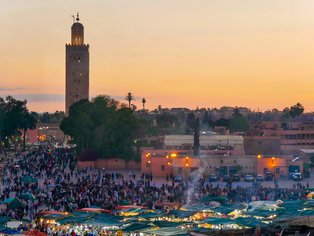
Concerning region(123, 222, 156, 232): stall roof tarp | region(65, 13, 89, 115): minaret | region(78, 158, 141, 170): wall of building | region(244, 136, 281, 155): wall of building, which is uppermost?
region(65, 13, 89, 115): minaret

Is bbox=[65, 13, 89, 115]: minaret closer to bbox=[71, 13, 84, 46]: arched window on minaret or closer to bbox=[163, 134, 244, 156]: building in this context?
bbox=[71, 13, 84, 46]: arched window on minaret

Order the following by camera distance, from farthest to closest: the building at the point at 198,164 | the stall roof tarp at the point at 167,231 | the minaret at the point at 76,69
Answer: the minaret at the point at 76,69, the building at the point at 198,164, the stall roof tarp at the point at 167,231

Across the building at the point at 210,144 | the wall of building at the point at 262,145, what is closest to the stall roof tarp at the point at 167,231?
the building at the point at 210,144

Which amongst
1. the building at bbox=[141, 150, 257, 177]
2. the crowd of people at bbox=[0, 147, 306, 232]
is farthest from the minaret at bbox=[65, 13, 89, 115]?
the crowd of people at bbox=[0, 147, 306, 232]

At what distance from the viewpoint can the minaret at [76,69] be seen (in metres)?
89.9

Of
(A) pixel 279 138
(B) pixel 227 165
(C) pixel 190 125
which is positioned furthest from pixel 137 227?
(C) pixel 190 125

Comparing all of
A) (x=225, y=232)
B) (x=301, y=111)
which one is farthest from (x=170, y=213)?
(x=301, y=111)

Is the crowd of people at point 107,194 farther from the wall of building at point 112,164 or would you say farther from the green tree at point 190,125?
the green tree at point 190,125

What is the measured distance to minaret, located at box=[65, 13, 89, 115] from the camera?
89938mm

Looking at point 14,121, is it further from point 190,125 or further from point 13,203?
point 13,203

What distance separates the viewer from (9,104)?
280 feet

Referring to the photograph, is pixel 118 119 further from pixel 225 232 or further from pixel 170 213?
pixel 225 232

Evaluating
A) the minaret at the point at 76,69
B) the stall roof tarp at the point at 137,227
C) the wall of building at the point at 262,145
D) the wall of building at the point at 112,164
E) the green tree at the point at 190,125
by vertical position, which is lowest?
the stall roof tarp at the point at 137,227

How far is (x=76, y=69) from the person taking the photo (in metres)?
91.6
